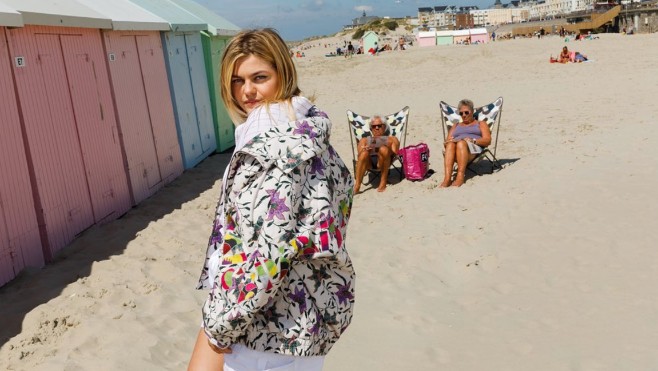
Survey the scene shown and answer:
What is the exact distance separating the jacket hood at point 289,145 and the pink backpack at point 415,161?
22.4ft

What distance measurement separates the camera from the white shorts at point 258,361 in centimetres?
167

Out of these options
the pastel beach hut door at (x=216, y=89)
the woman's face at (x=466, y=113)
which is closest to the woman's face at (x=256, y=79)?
the woman's face at (x=466, y=113)

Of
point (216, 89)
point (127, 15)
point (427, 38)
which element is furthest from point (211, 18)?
point (427, 38)

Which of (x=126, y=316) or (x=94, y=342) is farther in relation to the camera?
(x=126, y=316)

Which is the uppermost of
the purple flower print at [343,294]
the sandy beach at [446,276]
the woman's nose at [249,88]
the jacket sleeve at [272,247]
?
the woman's nose at [249,88]

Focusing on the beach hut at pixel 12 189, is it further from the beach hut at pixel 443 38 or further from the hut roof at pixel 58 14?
the beach hut at pixel 443 38

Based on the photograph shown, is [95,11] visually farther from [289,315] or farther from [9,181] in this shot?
[289,315]

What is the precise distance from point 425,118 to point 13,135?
9.78 m

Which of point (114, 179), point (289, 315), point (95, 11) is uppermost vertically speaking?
point (95, 11)

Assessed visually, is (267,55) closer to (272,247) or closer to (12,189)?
(272,247)

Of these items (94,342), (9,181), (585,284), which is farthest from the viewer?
(9,181)

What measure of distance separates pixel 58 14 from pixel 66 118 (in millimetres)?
918

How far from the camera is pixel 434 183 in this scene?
8336 millimetres

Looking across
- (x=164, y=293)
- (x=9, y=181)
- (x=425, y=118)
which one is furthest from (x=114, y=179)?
(x=425, y=118)
